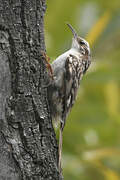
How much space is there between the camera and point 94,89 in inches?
232

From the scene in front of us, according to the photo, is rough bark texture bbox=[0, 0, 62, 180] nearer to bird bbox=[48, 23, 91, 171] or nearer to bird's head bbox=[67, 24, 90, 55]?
bird bbox=[48, 23, 91, 171]

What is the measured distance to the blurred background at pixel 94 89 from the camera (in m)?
5.55

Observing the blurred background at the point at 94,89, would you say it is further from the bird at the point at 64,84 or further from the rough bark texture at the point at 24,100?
the rough bark texture at the point at 24,100

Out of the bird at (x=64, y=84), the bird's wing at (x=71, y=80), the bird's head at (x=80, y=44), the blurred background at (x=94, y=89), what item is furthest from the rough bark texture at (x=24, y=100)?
the bird's head at (x=80, y=44)

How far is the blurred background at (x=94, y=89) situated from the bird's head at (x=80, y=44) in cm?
6

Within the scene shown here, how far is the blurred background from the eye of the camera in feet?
18.2

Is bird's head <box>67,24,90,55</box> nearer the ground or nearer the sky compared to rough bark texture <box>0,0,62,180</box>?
nearer the sky

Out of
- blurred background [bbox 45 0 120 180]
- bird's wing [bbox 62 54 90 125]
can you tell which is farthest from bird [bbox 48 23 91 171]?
blurred background [bbox 45 0 120 180]

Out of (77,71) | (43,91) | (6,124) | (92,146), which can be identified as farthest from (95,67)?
(6,124)

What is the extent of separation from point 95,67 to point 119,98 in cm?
69

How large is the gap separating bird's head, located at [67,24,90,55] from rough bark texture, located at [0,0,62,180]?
1.92 m

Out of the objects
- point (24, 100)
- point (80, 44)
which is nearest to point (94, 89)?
point (80, 44)

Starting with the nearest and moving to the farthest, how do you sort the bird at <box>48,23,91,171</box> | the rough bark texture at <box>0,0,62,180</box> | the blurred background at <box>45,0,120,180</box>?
the rough bark texture at <box>0,0,62,180</box>, the bird at <box>48,23,91,171</box>, the blurred background at <box>45,0,120,180</box>

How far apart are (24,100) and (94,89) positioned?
246 cm
